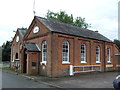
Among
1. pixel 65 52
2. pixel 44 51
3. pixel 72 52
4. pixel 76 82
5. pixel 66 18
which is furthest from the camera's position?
pixel 66 18

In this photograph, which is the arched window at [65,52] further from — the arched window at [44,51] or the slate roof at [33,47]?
the slate roof at [33,47]

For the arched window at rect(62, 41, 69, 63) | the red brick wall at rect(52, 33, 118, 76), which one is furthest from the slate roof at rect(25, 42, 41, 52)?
the arched window at rect(62, 41, 69, 63)

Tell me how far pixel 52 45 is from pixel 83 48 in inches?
223

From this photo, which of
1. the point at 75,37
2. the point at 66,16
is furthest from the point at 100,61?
the point at 66,16

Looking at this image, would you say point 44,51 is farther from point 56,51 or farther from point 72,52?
point 72,52

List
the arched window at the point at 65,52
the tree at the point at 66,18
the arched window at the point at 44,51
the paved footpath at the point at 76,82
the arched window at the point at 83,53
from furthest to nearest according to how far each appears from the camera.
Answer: the tree at the point at 66,18, the arched window at the point at 83,53, the arched window at the point at 44,51, the arched window at the point at 65,52, the paved footpath at the point at 76,82

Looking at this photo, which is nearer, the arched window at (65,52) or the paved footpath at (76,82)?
the paved footpath at (76,82)

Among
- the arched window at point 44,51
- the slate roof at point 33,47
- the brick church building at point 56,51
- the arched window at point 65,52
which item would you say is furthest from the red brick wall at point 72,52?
the slate roof at point 33,47

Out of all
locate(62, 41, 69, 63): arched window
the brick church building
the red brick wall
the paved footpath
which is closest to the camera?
the paved footpath

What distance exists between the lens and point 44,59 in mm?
18641

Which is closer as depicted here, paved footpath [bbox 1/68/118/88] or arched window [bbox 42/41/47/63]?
paved footpath [bbox 1/68/118/88]

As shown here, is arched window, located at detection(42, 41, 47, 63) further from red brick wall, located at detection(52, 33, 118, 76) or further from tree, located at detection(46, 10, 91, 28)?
tree, located at detection(46, 10, 91, 28)

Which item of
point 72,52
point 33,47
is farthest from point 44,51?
point 72,52

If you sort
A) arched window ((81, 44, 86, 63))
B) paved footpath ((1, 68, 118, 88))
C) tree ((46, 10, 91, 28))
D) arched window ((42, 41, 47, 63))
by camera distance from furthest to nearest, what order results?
tree ((46, 10, 91, 28)) < arched window ((81, 44, 86, 63)) < arched window ((42, 41, 47, 63)) < paved footpath ((1, 68, 118, 88))
